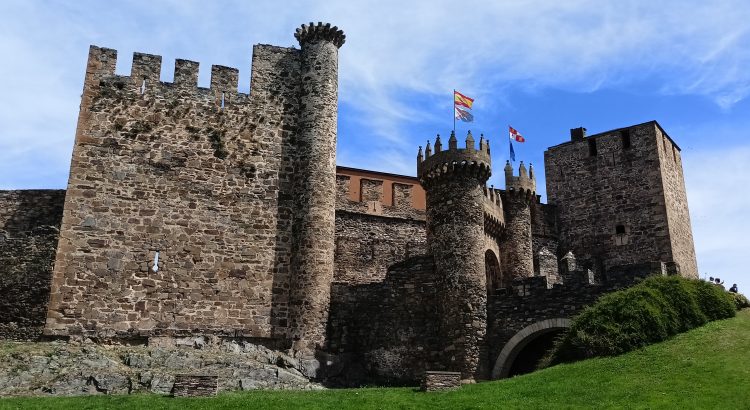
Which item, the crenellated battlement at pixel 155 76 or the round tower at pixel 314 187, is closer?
the round tower at pixel 314 187

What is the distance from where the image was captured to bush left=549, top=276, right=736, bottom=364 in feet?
65.8

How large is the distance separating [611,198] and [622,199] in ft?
1.80

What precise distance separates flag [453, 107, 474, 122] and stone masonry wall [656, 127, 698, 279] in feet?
36.7

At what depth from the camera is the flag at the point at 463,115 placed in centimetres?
3062

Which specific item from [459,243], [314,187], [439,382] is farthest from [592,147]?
[439,382]

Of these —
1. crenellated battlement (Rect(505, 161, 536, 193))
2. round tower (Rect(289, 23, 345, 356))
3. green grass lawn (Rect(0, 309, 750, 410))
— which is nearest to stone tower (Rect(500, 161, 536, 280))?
crenellated battlement (Rect(505, 161, 536, 193))

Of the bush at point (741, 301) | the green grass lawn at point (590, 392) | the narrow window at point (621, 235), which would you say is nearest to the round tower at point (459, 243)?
the green grass lawn at point (590, 392)

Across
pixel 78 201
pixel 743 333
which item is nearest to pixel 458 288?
pixel 743 333

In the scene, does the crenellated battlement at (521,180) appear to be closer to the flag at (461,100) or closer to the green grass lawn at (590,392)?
the flag at (461,100)

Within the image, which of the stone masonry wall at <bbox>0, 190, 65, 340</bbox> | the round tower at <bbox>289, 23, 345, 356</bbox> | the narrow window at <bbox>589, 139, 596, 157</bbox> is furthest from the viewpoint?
the narrow window at <bbox>589, 139, 596, 157</bbox>

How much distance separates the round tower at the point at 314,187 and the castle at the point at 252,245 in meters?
0.06

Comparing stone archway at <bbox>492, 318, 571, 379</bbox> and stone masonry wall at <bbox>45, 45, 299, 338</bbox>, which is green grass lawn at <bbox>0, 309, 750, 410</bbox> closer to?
stone archway at <bbox>492, 318, 571, 379</bbox>

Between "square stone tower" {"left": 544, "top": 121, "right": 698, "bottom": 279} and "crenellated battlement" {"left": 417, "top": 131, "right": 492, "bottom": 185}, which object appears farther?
"square stone tower" {"left": 544, "top": 121, "right": 698, "bottom": 279}

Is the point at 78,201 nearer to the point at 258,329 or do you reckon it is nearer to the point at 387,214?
the point at 258,329
